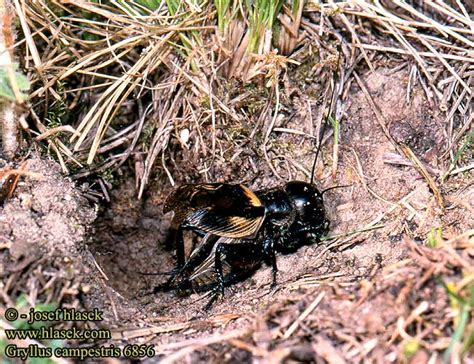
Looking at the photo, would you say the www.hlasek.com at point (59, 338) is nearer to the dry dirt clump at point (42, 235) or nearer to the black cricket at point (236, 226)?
the dry dirt clump at point (42, 235)

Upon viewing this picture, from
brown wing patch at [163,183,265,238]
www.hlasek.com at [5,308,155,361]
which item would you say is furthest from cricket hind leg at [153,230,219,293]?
www.hlasek.com at [5,308,155,361]

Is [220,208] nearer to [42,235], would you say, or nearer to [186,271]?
[186,271]

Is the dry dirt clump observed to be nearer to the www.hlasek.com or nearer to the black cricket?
the www.hlasek.com

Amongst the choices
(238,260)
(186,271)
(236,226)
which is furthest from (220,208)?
(186,271)

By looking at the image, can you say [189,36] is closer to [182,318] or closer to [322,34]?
[322,34]

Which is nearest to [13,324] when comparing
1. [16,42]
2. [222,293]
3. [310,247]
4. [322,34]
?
[222,293]

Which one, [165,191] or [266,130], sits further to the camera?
[165,191]
